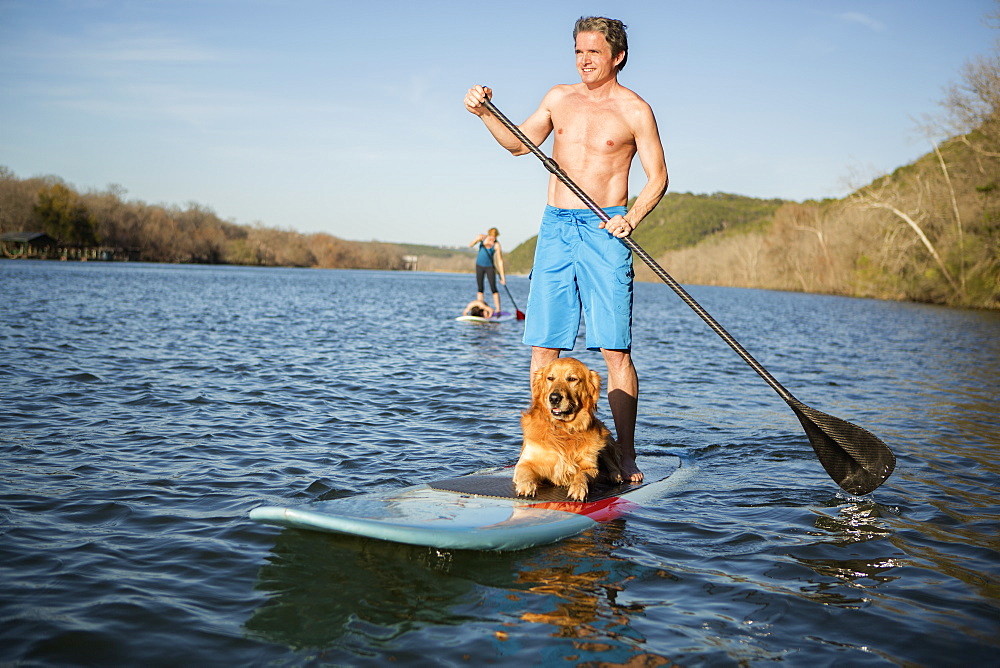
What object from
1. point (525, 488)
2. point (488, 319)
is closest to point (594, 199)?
point (525, 488)

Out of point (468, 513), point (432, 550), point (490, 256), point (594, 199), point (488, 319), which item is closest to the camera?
point (432, 550)

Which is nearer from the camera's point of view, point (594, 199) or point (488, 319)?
point (594, 199)

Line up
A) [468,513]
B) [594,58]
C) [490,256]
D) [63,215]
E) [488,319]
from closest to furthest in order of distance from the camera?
[468,513]
[594,58]
[490,256]
[488,319]
[63,215]

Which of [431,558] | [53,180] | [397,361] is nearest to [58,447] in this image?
[431,558]

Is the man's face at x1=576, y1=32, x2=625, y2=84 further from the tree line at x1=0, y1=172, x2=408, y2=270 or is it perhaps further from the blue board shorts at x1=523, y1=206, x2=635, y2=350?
the tree line at x1=0, y1=172, x2=408, y2=270

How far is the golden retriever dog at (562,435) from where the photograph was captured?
5.30 m

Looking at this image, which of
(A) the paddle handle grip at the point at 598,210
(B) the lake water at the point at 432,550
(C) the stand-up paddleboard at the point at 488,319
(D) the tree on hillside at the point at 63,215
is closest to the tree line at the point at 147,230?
(D) the tree on hillside at the point at 63,215

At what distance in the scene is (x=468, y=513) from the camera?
185 inches

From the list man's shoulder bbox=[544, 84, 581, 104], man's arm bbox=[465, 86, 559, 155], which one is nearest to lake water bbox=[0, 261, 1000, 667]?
man's arm bbox=[465, 86, 559, 155]

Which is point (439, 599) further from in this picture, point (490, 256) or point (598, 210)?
point (490, 256)

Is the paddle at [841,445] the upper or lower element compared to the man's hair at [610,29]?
lower

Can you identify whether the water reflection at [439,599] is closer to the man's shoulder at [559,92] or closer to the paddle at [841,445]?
the paddle at [841,445]

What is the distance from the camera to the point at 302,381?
1124 cm

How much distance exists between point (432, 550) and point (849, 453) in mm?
3439
